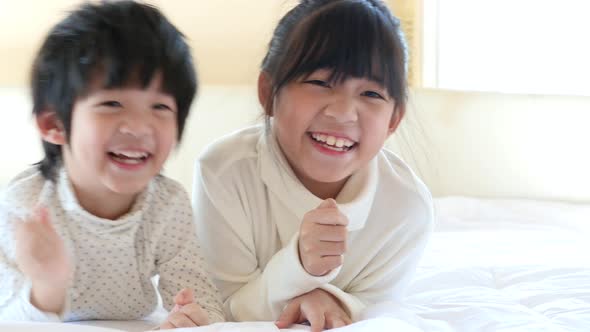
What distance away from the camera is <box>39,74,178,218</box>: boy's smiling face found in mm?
974

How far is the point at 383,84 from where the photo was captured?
1.08 metres

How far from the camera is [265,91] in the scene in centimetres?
116

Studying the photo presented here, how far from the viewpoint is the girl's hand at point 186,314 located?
3.18 feet

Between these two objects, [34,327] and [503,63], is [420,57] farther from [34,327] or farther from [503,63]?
[34,327]

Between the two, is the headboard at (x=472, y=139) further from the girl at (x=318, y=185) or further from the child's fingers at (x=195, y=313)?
the child's fingers at (x=195, y=313)

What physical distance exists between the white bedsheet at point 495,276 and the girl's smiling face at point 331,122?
0.71ft

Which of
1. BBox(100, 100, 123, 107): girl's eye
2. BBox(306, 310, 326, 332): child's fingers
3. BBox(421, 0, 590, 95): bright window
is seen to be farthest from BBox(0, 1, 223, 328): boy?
BBox(421, 0, 590, 95): bright window

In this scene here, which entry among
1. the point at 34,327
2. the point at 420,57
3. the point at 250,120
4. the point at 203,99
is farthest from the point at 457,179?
the point at 34,327

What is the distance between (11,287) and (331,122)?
0.47 metres

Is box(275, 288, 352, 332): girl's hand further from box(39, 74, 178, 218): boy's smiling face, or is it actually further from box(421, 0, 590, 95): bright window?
box(421, 0, 590, 95): bright window

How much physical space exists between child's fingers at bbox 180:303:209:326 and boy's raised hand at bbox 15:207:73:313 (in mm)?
151

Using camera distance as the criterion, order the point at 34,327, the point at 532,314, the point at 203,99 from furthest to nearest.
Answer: the point at 203,99 < the point at 532,314 < the point at 34,327

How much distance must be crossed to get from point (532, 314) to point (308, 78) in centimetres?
47

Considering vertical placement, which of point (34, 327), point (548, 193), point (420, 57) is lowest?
point (548, 193)
